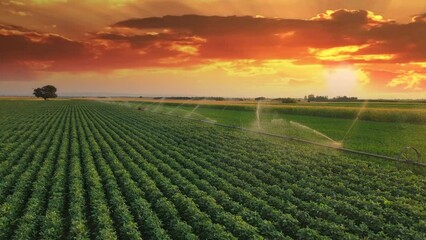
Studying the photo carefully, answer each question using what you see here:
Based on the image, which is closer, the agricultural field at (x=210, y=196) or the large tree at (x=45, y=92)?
the agricultural field at (x=210, y=196)

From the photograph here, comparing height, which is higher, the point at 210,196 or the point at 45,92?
the point at 45,92

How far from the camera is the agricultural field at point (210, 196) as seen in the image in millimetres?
9062

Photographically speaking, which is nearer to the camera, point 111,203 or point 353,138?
point 111,203

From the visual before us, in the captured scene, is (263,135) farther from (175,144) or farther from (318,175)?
(318,175)

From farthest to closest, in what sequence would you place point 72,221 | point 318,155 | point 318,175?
point 318,155
point 318,175
point 72,221

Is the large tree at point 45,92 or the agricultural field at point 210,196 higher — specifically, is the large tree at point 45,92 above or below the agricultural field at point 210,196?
above

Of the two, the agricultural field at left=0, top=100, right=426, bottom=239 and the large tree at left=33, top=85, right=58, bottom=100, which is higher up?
the large tree at left=33, top=85, right=58, bottom=100

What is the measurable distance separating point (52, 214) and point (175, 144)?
13.3 meters

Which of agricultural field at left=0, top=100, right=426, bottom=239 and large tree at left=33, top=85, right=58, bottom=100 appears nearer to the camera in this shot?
agricultural field at left=0, top=100, right=426, bottom=239

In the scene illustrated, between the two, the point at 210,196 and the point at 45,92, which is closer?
the point at 210,196

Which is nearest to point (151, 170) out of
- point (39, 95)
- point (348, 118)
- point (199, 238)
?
point (199, 238)

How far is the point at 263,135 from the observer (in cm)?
2758

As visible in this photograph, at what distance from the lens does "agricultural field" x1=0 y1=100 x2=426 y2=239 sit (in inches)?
357

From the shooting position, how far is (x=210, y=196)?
449 inches
